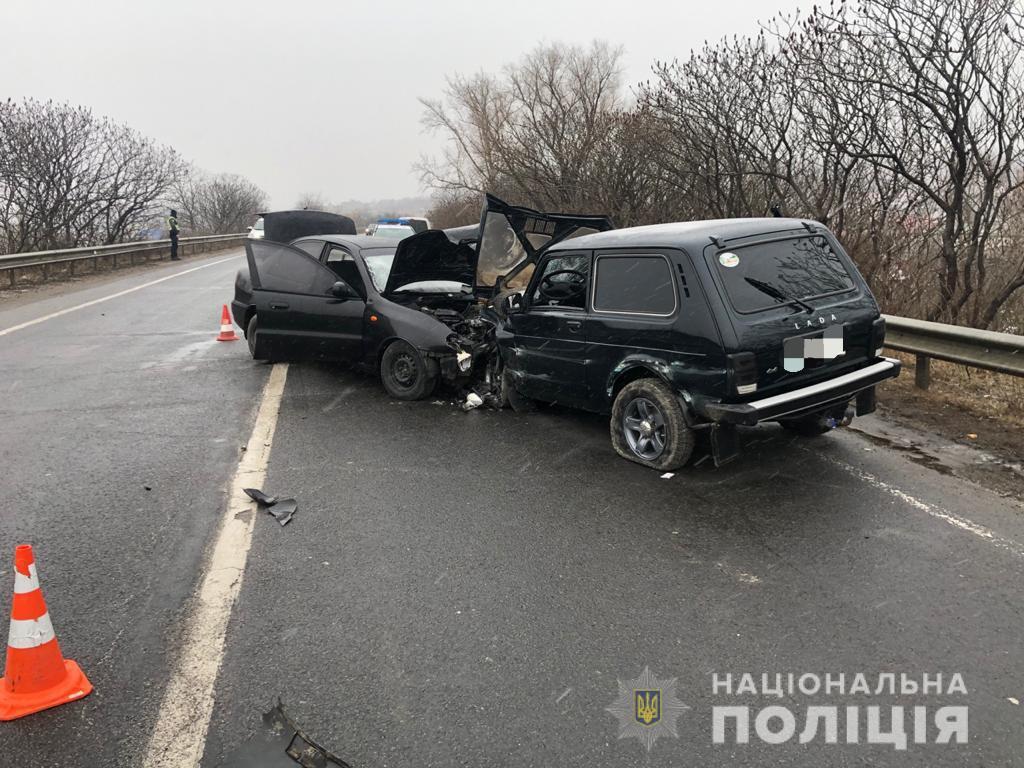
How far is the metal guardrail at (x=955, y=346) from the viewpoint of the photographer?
622 centimetres

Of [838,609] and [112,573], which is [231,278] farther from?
[838,609]

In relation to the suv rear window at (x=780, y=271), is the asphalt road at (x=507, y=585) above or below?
below

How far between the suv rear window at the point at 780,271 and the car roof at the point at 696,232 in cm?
12

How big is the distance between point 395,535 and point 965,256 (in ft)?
30.2

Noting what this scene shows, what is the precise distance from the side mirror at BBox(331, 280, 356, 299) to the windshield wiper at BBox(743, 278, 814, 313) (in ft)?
14.5

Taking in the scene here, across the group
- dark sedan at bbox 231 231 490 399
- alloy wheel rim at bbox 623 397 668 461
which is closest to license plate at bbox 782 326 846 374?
alloy wheel rim at bbox 623 397 668 461

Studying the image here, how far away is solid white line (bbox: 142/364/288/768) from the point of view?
265 centimetres

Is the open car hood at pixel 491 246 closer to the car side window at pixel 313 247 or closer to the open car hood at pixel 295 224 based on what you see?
the car side window at pixel 313 247

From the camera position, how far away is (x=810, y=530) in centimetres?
432

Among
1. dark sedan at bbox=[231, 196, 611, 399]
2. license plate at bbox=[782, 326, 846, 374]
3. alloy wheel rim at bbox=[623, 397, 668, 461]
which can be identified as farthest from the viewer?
dark sedan at bbox=[231, 196, 611, 399]

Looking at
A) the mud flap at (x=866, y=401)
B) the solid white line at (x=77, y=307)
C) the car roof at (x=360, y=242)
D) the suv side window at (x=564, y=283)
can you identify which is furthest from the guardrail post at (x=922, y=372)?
the solid white line at (x=77, y=307)

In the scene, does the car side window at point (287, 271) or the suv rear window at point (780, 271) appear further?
the car side window at point (287, 271)

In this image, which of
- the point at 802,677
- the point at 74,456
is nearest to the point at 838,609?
the point at 802,677

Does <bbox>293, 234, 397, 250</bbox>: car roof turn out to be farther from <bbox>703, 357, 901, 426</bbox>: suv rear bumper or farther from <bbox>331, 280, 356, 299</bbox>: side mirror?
<bbox>703, 357, 901, 426</bbox>: suv rear bumper
